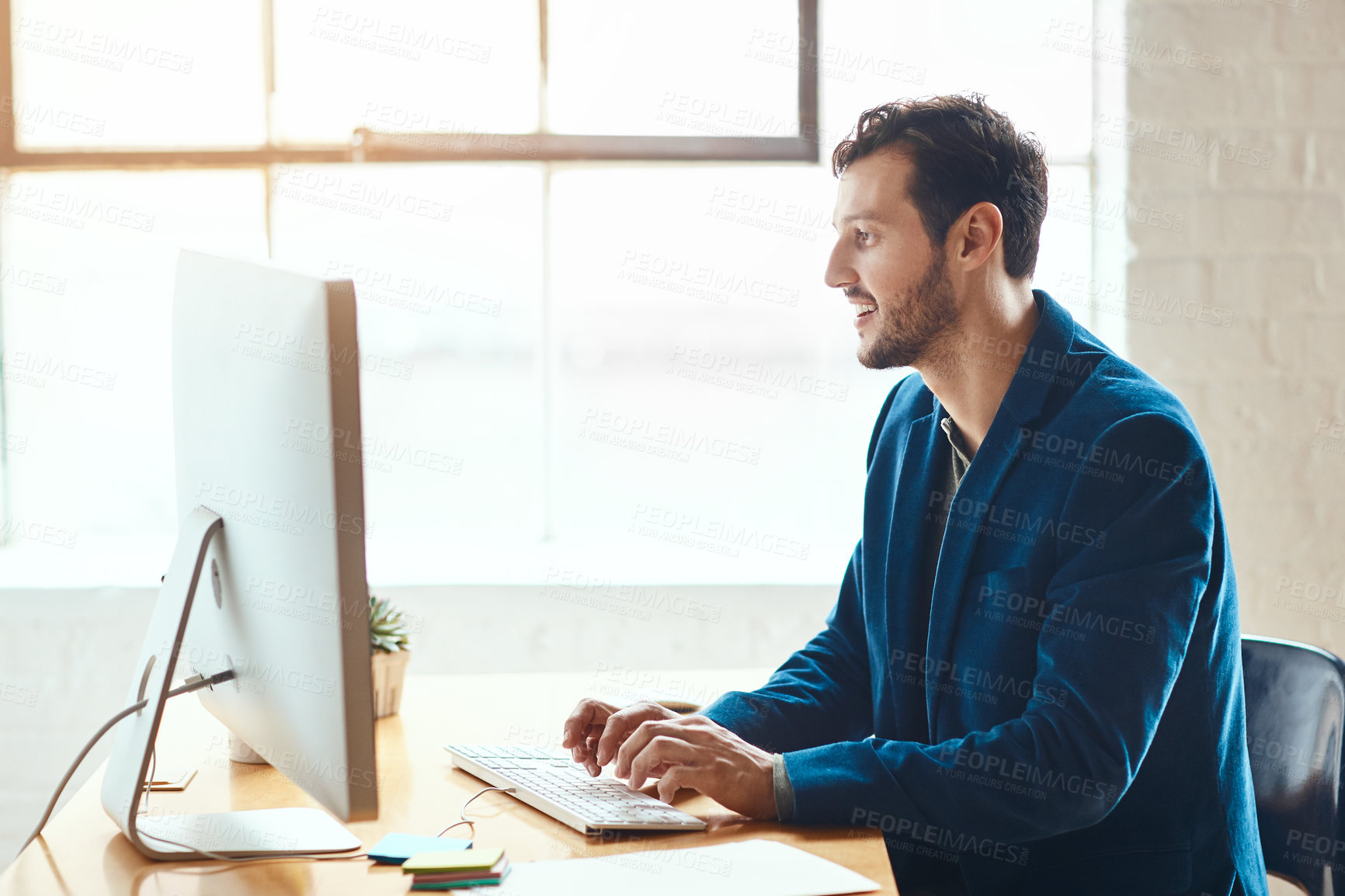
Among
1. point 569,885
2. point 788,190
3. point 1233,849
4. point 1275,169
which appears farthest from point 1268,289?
point 569,885

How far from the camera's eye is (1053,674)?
1.27 m

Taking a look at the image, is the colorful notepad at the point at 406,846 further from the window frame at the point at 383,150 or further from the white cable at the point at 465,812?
the window frame at the point at 383,150

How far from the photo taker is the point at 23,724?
8.64ft

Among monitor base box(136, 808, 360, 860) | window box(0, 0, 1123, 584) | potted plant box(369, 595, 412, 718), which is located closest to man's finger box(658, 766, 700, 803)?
monitor base box(136, 808, 360, 860)

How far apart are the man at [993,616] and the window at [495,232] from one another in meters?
0.95

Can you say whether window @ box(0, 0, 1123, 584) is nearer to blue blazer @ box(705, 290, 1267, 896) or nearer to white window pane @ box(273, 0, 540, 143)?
white window pane @ box(273, 0, 540, 143)

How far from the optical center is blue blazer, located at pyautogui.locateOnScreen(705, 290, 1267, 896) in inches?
48.6

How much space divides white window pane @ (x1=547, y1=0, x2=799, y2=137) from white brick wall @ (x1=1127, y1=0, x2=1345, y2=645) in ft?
2.53

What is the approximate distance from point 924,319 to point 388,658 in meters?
0.88

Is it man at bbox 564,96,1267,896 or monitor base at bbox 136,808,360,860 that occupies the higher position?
man at bbox 564,96,1267,896

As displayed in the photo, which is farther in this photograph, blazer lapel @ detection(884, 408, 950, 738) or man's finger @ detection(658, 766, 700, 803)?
blazer lapel @ detection(884, 408, 950, 738)

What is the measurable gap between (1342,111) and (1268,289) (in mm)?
397

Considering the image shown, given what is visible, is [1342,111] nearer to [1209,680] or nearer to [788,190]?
[788,190]

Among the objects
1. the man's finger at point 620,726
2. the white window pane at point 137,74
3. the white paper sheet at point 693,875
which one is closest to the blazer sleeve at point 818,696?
the man's finger at point 620,726
